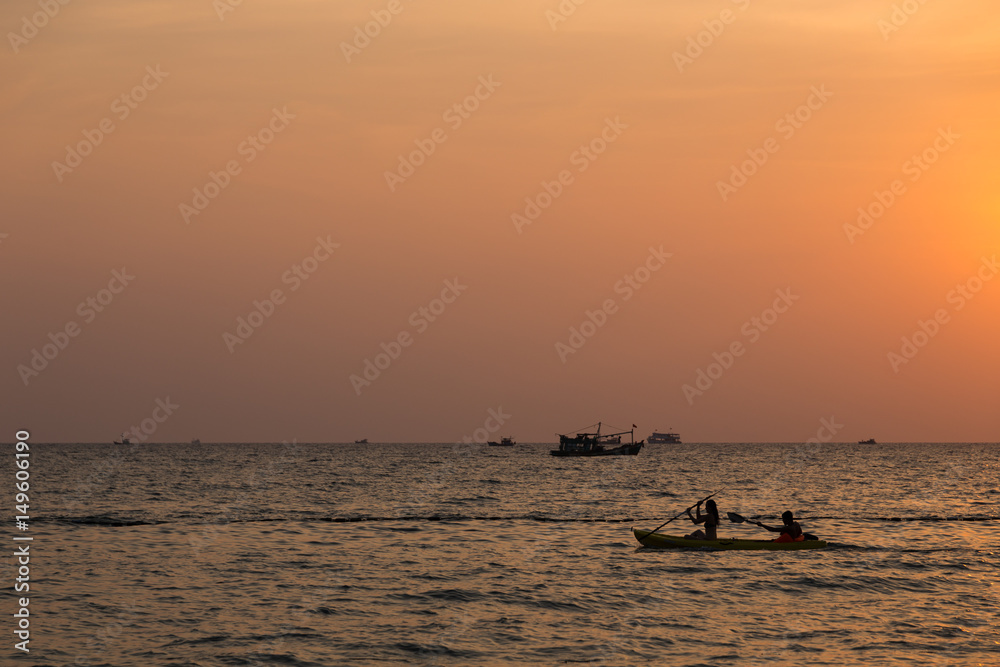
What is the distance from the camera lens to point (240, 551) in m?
40.7

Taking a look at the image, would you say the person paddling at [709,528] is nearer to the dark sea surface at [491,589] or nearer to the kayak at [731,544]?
the kayak at [731,544]

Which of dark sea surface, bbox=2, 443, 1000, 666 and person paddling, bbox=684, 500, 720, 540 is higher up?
person paddling, bbox=684, 500, 720, 540

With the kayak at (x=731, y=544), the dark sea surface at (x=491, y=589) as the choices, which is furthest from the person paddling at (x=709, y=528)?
the dark sea surface at (x=491, y=589)

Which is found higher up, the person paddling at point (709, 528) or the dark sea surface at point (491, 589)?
the person paddling at point (709, 528)

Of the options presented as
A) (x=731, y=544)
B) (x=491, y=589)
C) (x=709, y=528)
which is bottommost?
(x=491, y=589)

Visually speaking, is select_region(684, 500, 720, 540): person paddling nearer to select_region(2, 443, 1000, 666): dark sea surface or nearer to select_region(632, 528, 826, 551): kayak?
select_region(632, 528, 826, 551): kayak

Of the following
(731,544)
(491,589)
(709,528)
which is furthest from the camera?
(709,528)

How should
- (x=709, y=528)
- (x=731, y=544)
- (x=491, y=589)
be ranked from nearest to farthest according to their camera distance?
1. (x=491, y=589)
2. (x=731, y=544)
3. (x=709, y=528)

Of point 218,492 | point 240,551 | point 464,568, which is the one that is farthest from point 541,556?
point 218,492

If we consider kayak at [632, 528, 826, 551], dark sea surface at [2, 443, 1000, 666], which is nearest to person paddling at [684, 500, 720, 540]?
kayak at [632, 528, 826, 551]

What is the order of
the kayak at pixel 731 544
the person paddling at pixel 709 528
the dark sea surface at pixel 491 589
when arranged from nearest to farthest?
the dark sea surface at pixel 491 589 < the kayak at pixel 731 544 < the person paddling at pixel 709 528

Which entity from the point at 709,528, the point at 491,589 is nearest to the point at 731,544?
the point at 709,528

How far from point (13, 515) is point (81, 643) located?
40077 mm

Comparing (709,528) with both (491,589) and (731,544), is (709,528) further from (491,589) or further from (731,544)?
(491,589)
